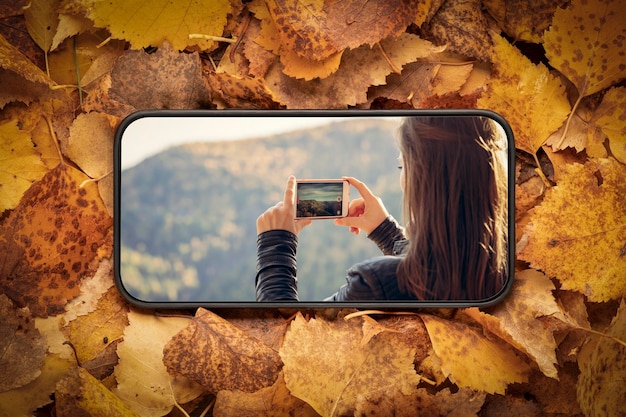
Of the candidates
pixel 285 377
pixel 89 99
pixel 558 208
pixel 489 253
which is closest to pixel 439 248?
pixel 489 253

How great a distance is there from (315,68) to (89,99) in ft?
1.11

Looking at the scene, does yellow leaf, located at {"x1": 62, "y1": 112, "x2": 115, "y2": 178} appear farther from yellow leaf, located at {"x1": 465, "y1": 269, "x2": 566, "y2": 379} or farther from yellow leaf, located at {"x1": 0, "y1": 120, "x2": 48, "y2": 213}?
yellow leaf, located at {"x1": 465, "y1": 269, "x2": 566, "y2": 379}

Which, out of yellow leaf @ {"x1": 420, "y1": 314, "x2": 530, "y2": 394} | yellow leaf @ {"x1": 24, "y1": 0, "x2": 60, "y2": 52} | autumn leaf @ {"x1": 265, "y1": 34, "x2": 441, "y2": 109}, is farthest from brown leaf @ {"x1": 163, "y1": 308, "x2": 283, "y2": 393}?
yellow leaf @ {"x1": 24, "y1": 0, "x2": 60, "y2": 52}

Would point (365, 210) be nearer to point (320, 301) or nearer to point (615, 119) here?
point (320, 301)

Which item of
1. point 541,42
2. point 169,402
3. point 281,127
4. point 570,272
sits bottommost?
point 169,402

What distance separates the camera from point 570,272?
2.60 ft

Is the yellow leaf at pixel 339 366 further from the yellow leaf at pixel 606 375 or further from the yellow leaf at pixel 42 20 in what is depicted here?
the yellow leaf at pixel 42 20

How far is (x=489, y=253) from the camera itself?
81 cm

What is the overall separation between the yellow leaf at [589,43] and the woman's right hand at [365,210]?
0.33 metres

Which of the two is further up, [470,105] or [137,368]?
[470,105]

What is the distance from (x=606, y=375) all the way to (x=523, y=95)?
0.41m

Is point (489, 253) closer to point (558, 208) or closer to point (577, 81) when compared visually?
point (558, 208)

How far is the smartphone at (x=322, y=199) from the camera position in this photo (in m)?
0.80

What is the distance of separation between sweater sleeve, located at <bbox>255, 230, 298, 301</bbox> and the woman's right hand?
0.31ft
